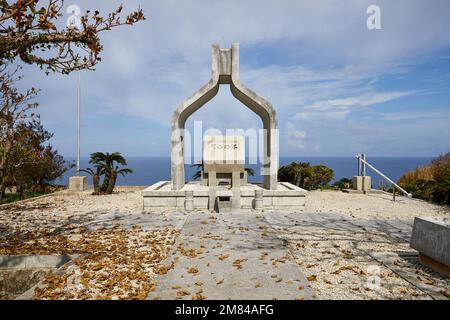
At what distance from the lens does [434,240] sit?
5.85 metres

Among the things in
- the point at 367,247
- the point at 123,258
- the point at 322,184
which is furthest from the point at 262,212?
the point at 322,184

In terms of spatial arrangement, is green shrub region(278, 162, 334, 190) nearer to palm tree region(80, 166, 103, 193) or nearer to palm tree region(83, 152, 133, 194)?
palm tree region(83, 152, 133, 194)

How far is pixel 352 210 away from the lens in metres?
12.7

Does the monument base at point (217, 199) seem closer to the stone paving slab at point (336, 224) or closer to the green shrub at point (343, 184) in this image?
the stone paving slab at point (336, 224)

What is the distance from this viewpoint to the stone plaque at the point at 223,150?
14086 mm

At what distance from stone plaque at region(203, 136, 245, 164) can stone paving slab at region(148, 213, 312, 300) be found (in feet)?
17.4

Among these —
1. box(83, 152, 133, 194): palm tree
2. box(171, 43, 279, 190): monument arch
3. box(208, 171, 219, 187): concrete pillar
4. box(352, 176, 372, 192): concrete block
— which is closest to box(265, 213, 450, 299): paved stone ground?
box(171, 43, 279, 190): monument arch

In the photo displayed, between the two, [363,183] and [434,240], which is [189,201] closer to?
[434,240]

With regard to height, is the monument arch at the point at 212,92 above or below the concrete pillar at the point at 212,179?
above

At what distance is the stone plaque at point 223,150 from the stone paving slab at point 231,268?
5.32m

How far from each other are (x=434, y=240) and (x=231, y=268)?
400 centimetres

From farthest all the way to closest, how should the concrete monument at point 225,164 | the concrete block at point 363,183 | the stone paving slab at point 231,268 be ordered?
the concrete block at point 363,183 < the concrete monument at point 225,164 < the stone paving slab at point 231,268

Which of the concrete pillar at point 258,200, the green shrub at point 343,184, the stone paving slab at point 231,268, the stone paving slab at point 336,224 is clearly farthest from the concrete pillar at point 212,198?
the green shrub at point 343,184

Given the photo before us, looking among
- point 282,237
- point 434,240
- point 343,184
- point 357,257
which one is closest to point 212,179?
point 282,237
